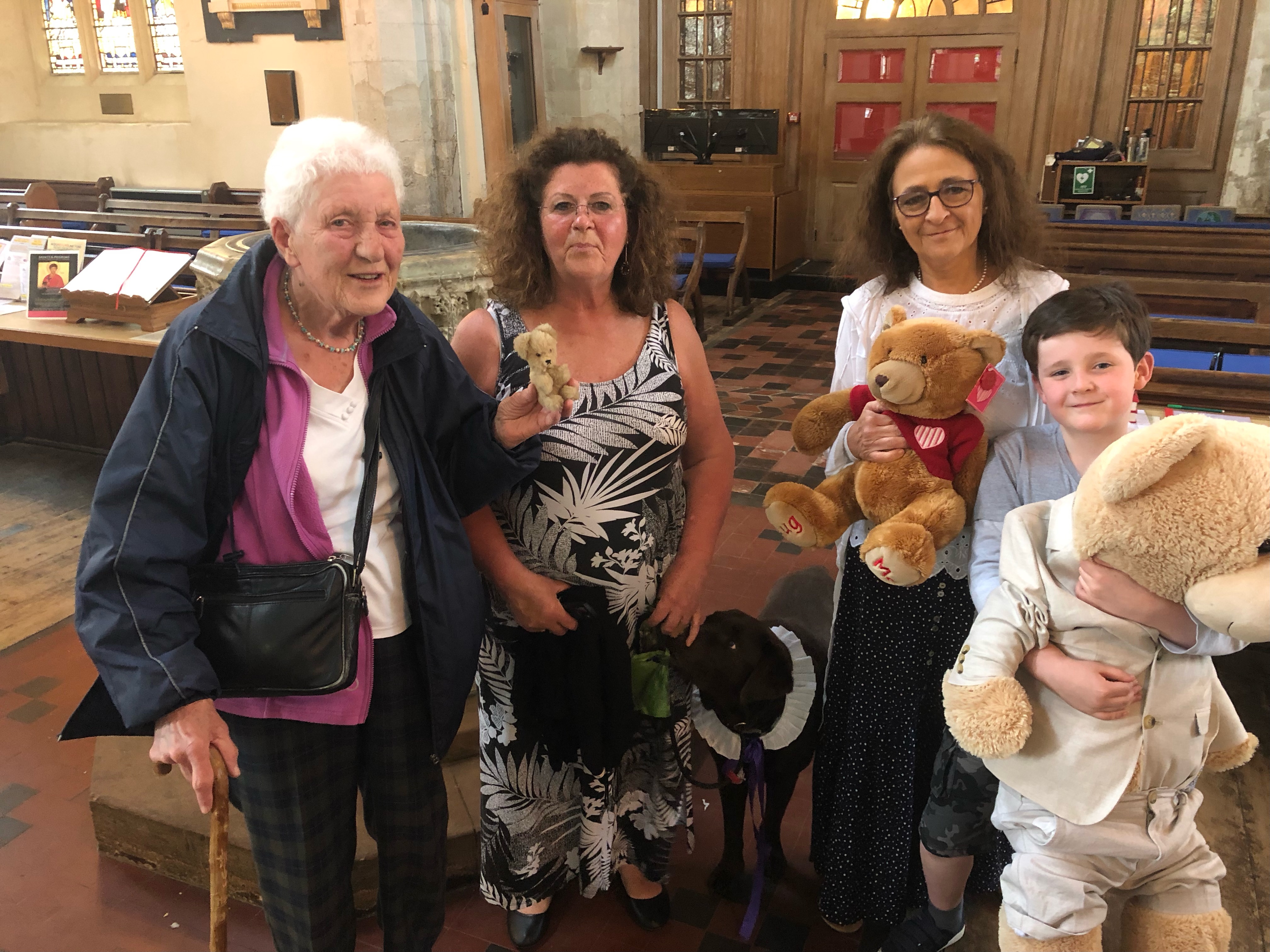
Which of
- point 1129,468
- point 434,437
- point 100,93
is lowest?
point 434,437

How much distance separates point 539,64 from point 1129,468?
8624 mm

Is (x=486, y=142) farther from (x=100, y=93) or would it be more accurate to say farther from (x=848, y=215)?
(x=848, y=215)

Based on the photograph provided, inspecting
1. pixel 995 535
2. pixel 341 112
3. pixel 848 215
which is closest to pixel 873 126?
pixel 341 112

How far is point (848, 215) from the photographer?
198cm

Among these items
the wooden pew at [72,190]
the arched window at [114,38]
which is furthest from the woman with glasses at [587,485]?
the arched window at [114,38]

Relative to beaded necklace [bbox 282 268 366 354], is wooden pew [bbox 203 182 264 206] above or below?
below

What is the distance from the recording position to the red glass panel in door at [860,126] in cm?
941

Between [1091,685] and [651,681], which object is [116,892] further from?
[1091,685]

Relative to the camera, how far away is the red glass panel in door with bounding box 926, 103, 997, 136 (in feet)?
29.6

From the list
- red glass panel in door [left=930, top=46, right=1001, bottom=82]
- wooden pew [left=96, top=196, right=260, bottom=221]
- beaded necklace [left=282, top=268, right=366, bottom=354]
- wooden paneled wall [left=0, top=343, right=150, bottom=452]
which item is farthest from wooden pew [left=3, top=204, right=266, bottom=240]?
red glass panel in door [left=930, top=46, right=1001, bottom=82]

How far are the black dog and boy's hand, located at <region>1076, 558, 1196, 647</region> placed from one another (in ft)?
2.43

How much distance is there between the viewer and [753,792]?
6.86 feet

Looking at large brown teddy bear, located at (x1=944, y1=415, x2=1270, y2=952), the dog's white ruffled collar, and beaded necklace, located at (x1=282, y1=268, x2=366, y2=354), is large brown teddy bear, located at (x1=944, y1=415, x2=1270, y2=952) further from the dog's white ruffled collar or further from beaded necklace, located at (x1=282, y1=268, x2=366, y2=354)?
beaded necklace, located at (x1=282, y1=268, x2=366, y2=354)

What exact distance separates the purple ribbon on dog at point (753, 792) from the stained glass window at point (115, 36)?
1161 centimetres
